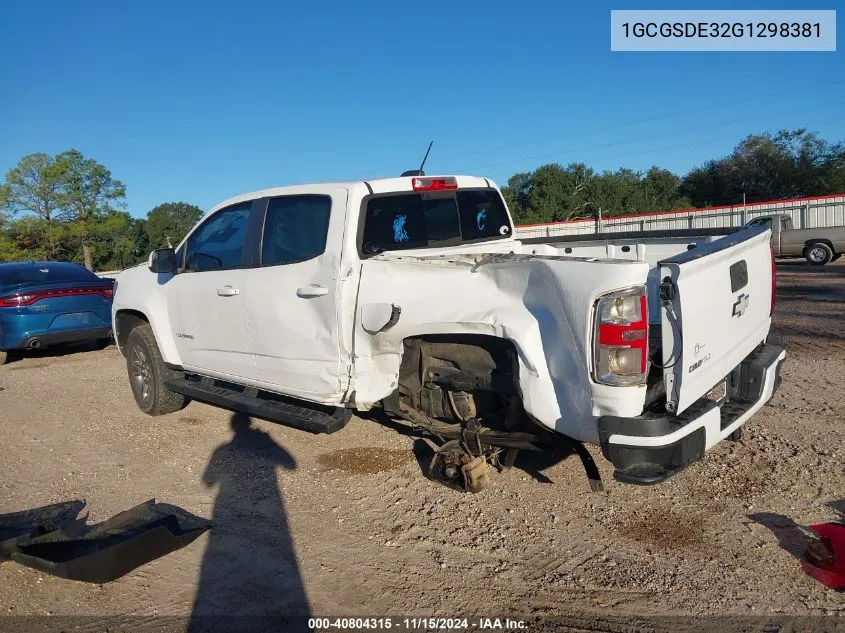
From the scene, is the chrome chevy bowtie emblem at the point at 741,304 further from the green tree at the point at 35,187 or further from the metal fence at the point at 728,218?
the green tree at the point at 35,187

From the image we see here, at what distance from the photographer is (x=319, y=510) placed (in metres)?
4.32

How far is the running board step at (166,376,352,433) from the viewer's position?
14.6 feet

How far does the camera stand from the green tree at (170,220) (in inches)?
1960

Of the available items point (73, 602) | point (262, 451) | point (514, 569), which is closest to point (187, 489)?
point (262, 451)

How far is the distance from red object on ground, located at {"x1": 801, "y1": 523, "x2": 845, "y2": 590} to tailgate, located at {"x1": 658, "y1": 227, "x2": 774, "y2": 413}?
35.6 inches

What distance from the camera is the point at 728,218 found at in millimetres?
27438

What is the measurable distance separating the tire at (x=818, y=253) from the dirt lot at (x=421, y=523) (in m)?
15.1

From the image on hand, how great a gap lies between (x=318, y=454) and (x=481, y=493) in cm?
154

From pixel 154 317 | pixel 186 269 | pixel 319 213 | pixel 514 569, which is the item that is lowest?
pixel 514 569

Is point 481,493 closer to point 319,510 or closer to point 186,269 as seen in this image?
point 319,510

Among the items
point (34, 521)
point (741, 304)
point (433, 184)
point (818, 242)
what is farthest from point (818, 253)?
point (34, 521)

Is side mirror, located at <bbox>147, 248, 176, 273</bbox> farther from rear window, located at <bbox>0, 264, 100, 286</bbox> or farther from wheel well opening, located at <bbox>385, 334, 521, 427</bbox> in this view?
rear window, located at <bbox>0, 264, 100, 286</bbox>

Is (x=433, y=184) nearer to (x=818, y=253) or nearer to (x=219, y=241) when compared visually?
(x=219, y=241)

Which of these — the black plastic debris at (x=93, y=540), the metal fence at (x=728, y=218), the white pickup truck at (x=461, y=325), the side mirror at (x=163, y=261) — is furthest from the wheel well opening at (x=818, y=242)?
the black plastic debris at (x=93, y=540)
